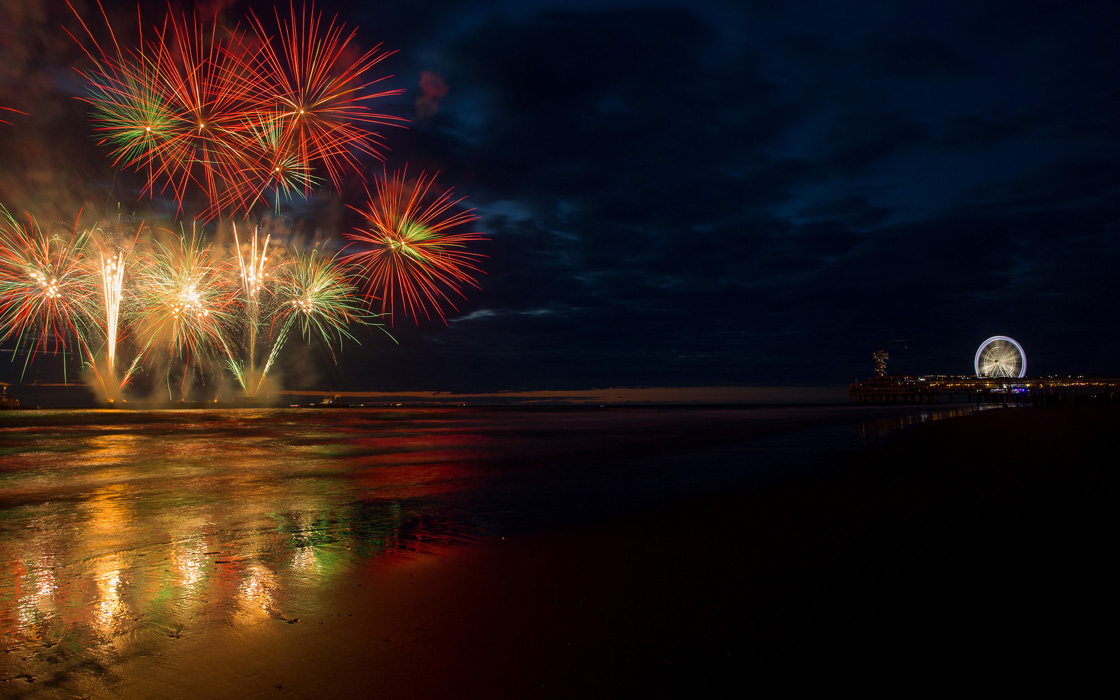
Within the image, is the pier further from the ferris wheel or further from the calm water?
the calm water

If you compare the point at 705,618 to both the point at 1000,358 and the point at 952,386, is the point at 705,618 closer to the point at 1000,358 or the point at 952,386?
the point at 1000,358

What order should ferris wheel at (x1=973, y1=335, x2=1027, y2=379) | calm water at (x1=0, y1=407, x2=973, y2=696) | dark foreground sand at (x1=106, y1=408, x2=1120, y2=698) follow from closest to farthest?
dark foreground sand at (x1=106, y1=408, x2=1120, y2=698) < calm water at (x1=0, y1=407, x2=973, y2=696) < ferris wheel at (x1=973, y1=335, x2=1027, y2=379)

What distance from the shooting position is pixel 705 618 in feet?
17.4

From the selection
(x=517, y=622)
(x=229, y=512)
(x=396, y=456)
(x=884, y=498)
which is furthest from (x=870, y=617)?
(x=396, y=456)

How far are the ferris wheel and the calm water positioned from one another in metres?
115

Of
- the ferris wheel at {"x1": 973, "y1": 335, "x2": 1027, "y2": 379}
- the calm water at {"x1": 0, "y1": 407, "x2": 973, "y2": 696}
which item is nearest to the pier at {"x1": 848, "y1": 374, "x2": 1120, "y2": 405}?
the ferris wheel at {"x1": 973, "y1": 335, "x2": 1027, "y2": 379}

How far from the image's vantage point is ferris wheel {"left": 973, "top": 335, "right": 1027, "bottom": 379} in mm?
111750

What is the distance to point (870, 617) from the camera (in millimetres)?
5289

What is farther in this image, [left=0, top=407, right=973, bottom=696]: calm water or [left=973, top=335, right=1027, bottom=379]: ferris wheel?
[left=973, top=335, right=1027, bottom=379]: ferris wheel

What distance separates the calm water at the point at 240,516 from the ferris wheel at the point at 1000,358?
115 meters

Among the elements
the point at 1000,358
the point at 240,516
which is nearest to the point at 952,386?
the point at 1000,358

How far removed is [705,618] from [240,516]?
9.01m

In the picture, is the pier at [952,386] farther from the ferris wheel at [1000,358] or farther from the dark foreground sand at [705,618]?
the dark foreground sand at [705,618]

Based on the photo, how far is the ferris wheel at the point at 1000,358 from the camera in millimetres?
111750
